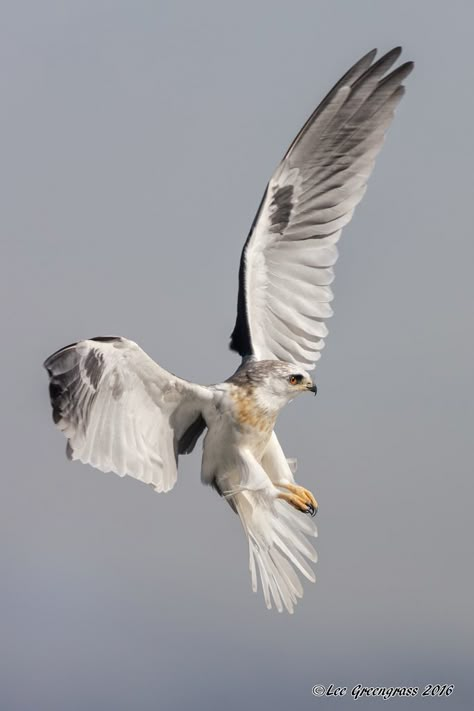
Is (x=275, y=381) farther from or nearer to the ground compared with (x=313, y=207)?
nearer to the ground

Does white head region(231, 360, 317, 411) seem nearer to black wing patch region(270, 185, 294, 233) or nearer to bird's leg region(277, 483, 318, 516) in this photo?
bird's leg region(277, 483, 318, 516)

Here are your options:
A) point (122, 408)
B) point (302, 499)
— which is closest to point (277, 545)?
point (302, 499)

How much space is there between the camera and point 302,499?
12398mm

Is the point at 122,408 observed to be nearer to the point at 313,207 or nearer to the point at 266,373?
the point at 266,373

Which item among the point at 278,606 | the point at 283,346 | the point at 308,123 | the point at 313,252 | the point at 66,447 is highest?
the point at 308,123

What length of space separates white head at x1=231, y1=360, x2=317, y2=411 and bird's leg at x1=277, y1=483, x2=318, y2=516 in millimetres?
695

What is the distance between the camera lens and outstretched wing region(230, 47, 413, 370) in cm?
1357

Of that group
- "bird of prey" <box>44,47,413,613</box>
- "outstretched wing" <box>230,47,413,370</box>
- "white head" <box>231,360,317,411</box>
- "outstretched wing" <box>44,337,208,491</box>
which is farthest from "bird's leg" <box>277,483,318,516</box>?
"outstretched wing" <box>230,47,413,370</box>

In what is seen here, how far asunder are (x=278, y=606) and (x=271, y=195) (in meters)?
3.61

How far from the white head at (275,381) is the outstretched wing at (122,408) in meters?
0.39

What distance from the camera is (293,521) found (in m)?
12.6

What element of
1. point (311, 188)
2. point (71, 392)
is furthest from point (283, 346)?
point (71, 392)

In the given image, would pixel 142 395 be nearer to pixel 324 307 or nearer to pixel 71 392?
pixel 71 392

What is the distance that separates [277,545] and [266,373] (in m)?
1.42
